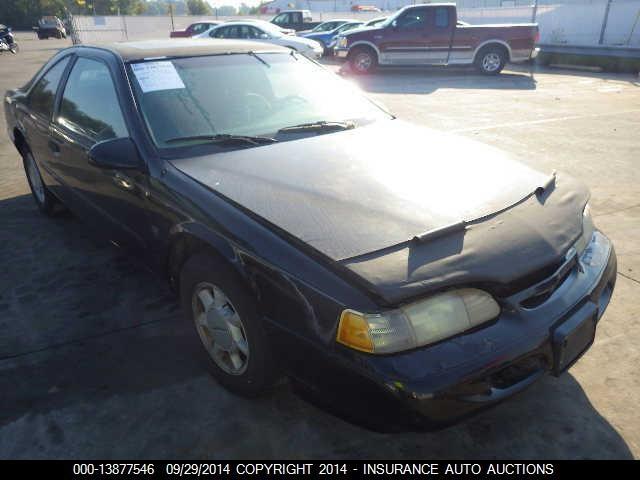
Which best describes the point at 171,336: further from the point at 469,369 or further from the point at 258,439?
the point at 469,369

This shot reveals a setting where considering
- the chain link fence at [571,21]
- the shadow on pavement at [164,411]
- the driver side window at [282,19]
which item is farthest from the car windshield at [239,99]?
the driver side window at [282,19]

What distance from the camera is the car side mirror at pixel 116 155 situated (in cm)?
251

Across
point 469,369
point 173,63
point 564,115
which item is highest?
point 173,63

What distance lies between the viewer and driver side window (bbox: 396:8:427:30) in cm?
1418

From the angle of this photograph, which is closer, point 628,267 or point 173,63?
point 173,63

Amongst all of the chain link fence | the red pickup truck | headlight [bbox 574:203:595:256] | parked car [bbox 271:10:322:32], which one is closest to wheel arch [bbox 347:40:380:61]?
the red pickup truck

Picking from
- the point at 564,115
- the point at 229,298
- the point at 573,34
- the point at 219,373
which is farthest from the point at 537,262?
the point at 573,34

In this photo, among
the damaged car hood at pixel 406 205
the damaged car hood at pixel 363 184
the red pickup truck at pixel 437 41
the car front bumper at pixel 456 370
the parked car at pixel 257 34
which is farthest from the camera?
the parked car at pixel 257 34

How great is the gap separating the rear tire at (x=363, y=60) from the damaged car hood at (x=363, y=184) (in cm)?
1260

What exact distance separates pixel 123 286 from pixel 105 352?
0.75 meters

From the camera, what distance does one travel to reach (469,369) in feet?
5.61

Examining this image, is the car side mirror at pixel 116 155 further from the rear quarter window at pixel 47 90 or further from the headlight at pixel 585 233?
the headlight at pixel 585 233

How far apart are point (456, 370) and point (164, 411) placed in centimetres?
138

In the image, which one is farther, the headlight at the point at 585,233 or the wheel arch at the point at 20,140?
the wheel arch at the point at 20,140
